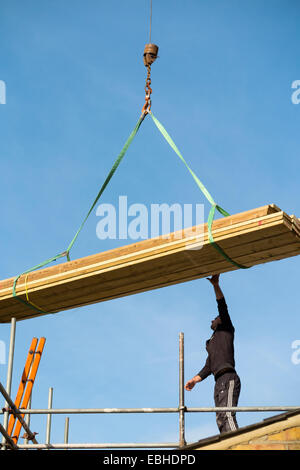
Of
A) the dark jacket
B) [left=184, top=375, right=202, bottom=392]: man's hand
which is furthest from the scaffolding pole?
the dark jacket

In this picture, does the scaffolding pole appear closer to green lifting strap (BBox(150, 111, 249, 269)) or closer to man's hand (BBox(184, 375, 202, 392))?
man's hand (BBox(184, 375, 202, 392))

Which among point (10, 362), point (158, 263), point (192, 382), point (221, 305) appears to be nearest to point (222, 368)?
point (192, 382)

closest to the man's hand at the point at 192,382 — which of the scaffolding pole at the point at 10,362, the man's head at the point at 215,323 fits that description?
the man's head at the point at 215,323

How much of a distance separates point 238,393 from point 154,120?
4.07 metres

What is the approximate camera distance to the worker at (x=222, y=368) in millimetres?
9023

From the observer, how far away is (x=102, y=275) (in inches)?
389

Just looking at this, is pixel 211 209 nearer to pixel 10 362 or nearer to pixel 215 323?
pixel 215 323

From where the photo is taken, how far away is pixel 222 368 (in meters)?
9.20

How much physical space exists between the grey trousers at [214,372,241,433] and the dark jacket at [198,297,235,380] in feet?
0.37

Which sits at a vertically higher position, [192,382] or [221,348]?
[221,348]

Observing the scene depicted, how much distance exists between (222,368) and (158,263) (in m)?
1.56

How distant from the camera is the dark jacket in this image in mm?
9250
